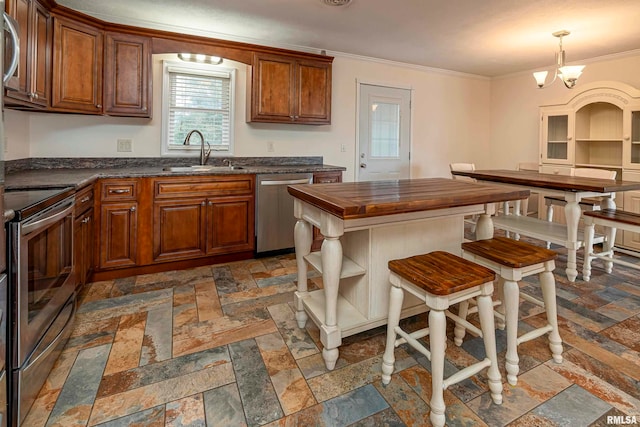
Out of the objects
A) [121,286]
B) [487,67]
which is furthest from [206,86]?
[487,67]

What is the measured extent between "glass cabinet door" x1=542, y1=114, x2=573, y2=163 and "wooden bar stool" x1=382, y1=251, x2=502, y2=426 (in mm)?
4015

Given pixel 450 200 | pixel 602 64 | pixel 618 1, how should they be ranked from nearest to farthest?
pixel 450 200 < pixel 618 1 < pixel 602 64

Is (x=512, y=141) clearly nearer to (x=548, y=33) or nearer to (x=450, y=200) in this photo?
(x=548, y=33)

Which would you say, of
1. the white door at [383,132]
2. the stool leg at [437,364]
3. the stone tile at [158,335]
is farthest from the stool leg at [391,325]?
the white door at [383,132]

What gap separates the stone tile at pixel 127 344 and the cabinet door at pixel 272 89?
7.57 feet

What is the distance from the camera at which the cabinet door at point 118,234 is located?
2.83m

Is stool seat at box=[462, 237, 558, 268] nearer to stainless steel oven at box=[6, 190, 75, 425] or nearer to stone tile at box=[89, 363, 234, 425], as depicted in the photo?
stone tile at box=[89, 363, 234, 425]

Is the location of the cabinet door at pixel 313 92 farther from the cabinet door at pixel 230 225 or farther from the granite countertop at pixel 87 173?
the cabinet door at pixel 230 225

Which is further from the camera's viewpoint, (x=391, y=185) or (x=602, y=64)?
(x=602, y=64)

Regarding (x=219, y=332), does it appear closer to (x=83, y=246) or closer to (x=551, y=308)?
(x=83, y=246)

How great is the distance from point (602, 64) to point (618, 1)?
200 centimetres

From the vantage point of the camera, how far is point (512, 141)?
5531 mm

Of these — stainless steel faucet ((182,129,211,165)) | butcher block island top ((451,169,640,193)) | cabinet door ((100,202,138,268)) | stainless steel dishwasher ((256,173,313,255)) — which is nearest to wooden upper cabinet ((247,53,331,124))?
stainless steel faucet ((182,129,211,165))

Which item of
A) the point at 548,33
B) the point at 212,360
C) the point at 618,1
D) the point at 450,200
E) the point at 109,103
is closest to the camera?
the point at 450,200
